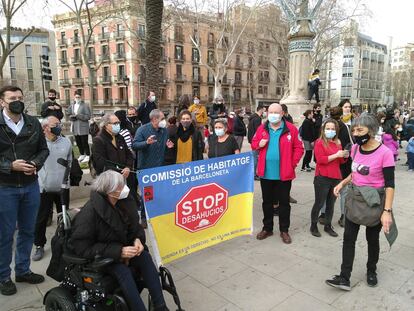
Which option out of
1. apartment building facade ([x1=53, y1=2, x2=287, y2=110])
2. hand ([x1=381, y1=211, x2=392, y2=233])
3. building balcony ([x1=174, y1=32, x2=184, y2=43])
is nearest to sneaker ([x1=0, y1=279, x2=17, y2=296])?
hand ([x1=381, y1=211, x2=392, y2=233])

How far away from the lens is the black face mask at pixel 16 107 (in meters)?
3.09

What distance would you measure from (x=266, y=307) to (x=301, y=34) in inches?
476

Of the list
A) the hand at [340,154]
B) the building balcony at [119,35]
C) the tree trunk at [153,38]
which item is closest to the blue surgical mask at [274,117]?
the hand at [340,154]

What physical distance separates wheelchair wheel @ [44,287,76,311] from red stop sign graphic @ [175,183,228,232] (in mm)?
1367

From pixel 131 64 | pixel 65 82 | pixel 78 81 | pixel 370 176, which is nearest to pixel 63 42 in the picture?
pixel 65 82

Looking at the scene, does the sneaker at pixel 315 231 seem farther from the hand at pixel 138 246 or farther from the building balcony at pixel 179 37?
the building balcony at pixel 179 37

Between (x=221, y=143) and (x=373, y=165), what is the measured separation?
254cm

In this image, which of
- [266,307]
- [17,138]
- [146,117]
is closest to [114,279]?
[266,307]

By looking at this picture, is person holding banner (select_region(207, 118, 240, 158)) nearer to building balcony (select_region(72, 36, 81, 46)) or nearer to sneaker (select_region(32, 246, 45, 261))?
sneaker (select_region(32, 246, 45, 261))

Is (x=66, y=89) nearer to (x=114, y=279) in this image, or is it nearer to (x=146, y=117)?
(x=146, y=117)

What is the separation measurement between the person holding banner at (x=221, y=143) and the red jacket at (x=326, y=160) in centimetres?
125

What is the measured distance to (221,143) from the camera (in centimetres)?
525

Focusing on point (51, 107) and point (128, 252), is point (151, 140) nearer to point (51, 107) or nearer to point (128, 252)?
point (128, 252)

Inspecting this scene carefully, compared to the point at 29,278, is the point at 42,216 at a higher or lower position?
higher
